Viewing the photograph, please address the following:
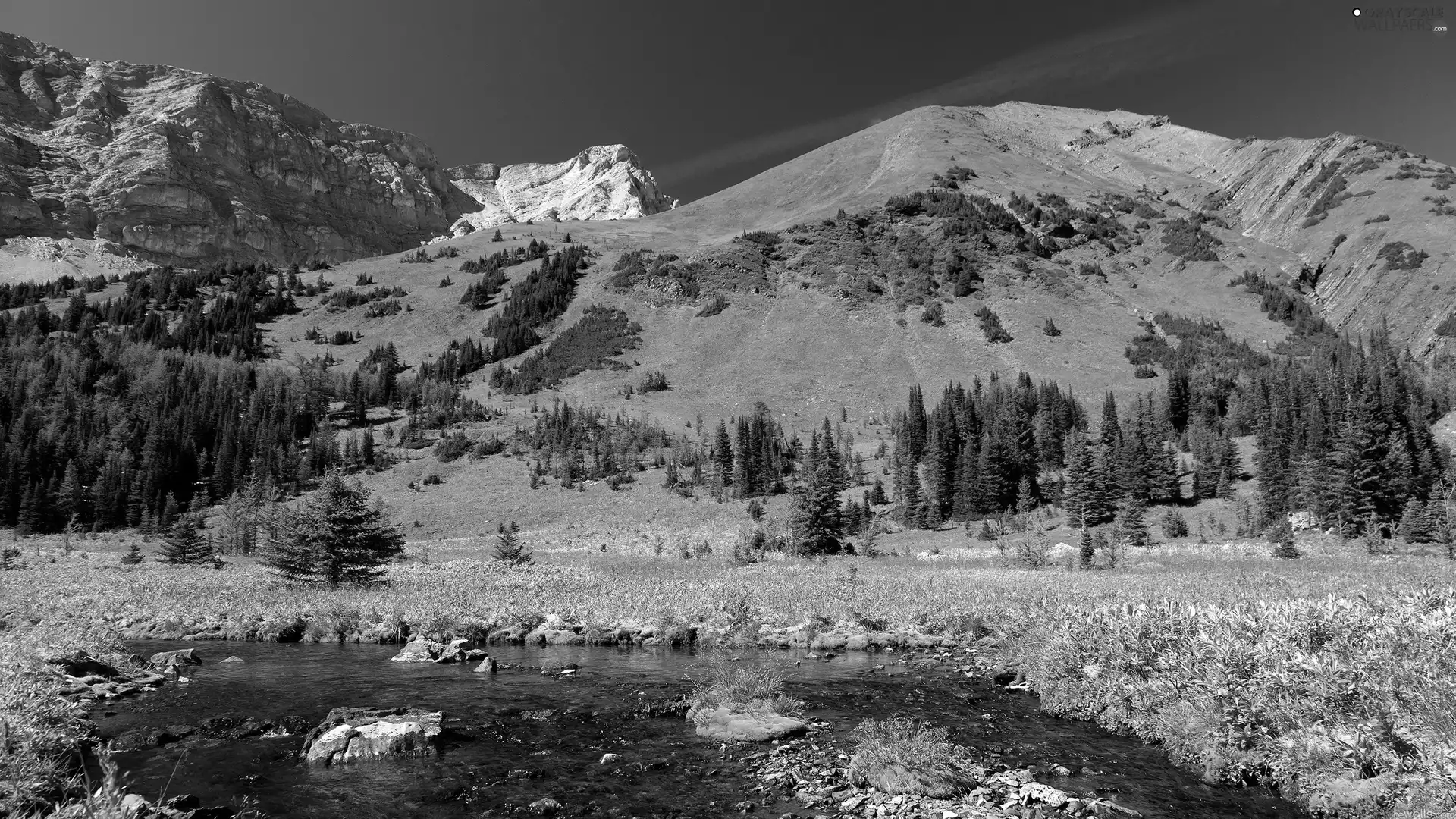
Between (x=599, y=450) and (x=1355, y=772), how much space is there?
93915 mm

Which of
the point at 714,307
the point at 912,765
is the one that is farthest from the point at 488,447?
the point at 912,765

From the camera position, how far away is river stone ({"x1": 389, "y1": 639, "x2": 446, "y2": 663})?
2161 cm

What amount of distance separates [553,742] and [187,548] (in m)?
50.5

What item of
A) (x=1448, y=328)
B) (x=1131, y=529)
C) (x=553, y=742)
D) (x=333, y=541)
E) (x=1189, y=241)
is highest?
(x=1189, y=241)

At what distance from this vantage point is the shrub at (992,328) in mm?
147125

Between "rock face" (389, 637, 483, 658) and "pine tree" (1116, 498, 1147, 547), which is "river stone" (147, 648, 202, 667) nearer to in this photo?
"rock face" (389, 637, 483, 658)

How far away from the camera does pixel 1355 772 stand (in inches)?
370

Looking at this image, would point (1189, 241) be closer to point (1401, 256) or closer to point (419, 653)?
point (1401, 256)

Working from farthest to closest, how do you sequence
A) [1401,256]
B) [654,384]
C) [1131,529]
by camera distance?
[1401,256], [654,384], [1131,529]

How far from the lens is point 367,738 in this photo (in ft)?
40.4

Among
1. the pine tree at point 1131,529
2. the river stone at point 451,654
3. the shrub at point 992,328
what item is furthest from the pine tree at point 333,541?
the shrub at point 992,328

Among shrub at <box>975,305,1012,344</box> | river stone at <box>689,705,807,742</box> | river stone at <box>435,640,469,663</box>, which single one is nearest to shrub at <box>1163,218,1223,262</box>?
shrub at <box>975,305,1012,344</box>

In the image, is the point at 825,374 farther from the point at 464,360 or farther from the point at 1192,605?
the point at 1192,605

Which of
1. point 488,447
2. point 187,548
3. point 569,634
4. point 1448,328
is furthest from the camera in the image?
point 1448,328
